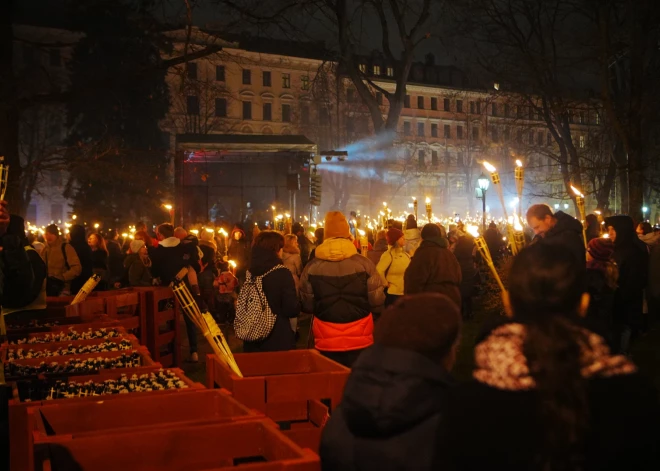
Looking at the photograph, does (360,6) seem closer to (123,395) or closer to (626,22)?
(626,22)

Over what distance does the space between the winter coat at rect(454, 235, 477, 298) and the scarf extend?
12.8m

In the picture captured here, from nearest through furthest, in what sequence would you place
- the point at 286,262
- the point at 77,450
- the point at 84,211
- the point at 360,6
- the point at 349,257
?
the point at 77,450, the point at 349,257, the point at 286,262, the point at 360,6, the point at 84,211

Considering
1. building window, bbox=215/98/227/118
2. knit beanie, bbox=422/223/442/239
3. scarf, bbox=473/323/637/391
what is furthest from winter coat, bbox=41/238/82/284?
building window, bbox=215/98/227/118

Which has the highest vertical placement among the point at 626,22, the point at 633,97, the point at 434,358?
the point at 626,22

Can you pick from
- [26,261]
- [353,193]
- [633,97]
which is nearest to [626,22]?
[633,97]

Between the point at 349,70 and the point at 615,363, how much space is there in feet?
61.7

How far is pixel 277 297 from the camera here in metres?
7.27

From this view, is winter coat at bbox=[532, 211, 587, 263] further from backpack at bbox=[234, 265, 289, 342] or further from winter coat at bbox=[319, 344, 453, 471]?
winter coat at bbox=[319, 344, 453, 471]

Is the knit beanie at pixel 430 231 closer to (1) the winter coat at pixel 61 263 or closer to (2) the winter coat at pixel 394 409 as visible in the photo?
(2) the winter coat at pixel 394 409

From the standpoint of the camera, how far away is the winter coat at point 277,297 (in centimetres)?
725

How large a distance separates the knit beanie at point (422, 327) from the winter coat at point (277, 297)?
4309 mm

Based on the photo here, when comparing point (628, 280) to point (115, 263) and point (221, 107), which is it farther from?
point (221, 107)

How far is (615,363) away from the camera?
2320 mm

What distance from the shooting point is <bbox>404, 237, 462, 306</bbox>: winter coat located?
339 inches
